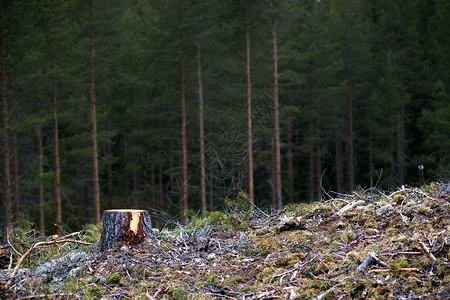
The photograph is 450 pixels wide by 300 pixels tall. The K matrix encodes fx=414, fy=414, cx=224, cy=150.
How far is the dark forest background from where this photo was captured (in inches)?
621

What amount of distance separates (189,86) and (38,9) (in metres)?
7.30

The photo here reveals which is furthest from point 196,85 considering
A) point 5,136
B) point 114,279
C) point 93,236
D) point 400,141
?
point 114,279

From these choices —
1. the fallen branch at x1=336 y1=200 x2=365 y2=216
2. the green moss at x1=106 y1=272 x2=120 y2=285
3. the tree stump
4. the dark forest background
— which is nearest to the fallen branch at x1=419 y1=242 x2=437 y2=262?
the fallen branch at x1=336 y1=200 x2=365 y2=216

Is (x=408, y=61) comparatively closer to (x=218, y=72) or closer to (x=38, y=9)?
(x=218, y=72)

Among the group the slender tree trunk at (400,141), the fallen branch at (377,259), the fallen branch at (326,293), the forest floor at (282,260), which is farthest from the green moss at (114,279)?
the slender tree trunk at (400,141)

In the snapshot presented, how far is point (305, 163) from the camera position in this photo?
32344 millimetres

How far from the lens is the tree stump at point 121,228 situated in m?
4.89

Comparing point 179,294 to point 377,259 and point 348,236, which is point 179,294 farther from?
point 348,236

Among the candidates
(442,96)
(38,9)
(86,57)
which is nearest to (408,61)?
(442,96)

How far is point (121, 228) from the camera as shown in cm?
489

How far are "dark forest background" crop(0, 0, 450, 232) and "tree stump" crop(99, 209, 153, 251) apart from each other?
Answer: 6.39 metres

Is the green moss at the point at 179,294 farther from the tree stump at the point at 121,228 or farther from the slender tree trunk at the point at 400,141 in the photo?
the slender tree trunk at the point at 400,141

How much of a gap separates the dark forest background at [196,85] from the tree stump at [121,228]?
6.39 metres

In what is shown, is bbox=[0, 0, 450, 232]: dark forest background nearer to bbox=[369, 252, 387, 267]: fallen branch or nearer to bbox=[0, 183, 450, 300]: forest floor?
bbox=[0, 183, 450, 300]: forest floor
